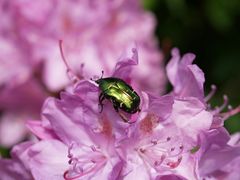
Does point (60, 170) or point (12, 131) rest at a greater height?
point (60, 170)

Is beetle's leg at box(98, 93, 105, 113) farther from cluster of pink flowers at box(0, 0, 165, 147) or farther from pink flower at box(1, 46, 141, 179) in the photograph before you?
cluster of pink flowers at box(0, 0, 165, 147)

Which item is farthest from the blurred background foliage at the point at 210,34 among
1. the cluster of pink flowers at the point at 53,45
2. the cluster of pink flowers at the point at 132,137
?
the cluster of pink flowers at the point at 132,137

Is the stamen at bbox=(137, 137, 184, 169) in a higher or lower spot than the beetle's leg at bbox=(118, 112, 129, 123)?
lower

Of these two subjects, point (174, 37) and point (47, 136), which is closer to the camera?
point (47, 136)

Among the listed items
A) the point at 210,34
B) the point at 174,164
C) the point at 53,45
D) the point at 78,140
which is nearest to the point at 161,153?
the point at 174,164

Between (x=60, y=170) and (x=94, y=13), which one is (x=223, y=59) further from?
(x=60, y=170)

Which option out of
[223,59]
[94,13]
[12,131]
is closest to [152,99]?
[94,13]

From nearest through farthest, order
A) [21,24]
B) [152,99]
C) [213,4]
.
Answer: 1. [152,99]
2. [21,24]
3. [213,4]

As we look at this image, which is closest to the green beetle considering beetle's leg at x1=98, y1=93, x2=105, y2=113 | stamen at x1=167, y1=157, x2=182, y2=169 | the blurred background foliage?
beetle's leg at x1=98, y1=93, x2=105, y2=113
